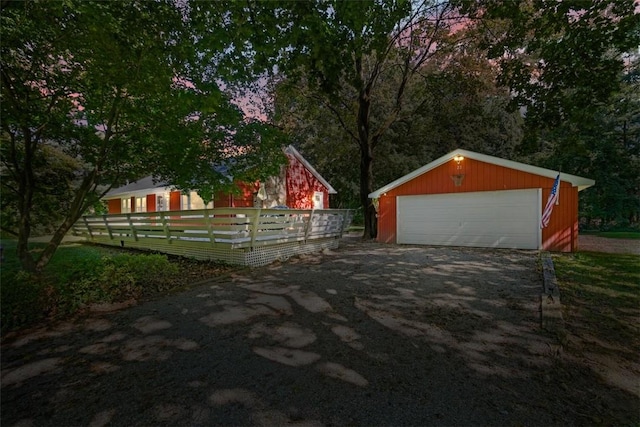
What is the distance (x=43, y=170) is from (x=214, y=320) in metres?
5.12

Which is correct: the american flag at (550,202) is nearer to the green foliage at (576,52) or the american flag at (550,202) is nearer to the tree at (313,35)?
the green foliage at (576,52)

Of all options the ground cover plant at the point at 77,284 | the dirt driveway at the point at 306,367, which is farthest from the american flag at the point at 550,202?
the ground cover plant at the point at 77,284

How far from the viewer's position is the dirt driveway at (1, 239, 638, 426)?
6.40ft

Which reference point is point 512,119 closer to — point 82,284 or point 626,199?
point 626,199

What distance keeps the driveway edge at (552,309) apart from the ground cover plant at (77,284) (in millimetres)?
5669

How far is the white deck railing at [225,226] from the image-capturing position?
23.0 ft

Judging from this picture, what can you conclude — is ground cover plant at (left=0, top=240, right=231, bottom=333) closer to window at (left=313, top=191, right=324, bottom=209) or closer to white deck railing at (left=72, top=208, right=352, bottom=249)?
white deck railing at (left=72, top=208, right=352, bottom=249)

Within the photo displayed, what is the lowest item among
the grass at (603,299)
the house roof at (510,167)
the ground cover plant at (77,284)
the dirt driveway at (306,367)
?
the grass at (603,299)

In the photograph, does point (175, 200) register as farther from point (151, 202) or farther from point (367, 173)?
point (367, 173)

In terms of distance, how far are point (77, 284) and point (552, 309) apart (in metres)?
6.73

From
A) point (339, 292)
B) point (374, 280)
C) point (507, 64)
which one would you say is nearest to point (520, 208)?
point (507, 64)

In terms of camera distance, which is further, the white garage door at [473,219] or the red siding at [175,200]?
the red siding at [175,200]

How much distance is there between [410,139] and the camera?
20531 mm

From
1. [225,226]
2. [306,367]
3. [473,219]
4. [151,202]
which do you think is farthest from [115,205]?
[306,367]
